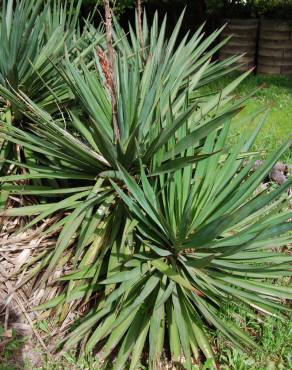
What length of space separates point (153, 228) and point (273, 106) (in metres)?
4.07

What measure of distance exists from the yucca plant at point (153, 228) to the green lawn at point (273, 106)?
6.47ft

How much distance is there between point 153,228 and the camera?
259 cm

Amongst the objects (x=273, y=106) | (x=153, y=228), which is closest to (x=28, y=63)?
(x=153, y=228)

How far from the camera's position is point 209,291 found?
2660 mm

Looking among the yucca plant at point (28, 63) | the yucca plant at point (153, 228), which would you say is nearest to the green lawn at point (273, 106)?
the yucca plant at point (28, 63)

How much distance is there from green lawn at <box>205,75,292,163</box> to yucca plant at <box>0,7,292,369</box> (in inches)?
77.7

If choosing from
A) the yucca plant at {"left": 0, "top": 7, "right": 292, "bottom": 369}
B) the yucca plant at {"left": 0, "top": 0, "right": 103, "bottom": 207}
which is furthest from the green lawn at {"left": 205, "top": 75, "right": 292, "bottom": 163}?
the yucca plant at {"left": 0, "top": 7, "right": 292, "bottom": 369}

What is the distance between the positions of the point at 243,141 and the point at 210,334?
42.9 inches

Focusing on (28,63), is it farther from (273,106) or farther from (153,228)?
(273,106)

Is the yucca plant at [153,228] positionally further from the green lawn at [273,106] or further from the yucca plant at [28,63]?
the green lawn at [273,106]

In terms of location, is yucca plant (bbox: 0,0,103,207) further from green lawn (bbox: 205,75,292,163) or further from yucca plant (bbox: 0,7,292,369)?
green lawn (bbox: 205,75,292,163)

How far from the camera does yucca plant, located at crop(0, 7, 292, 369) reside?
2518mm

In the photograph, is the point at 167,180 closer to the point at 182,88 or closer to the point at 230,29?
the point at 182,88

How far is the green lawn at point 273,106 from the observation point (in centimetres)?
534
